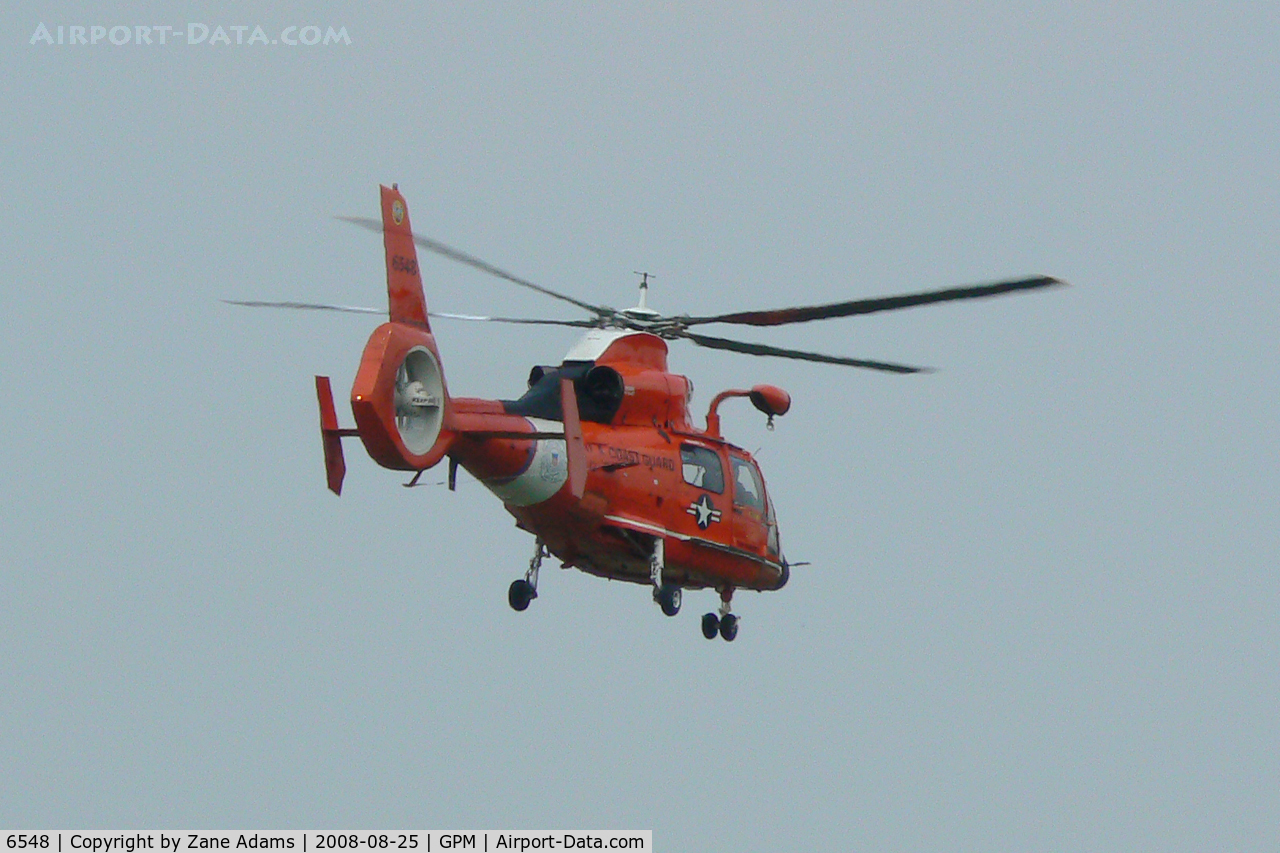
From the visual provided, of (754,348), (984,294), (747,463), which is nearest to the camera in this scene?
(984,294)

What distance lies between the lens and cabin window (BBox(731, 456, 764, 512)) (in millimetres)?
28719

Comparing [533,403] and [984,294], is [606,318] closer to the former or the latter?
[533,403]

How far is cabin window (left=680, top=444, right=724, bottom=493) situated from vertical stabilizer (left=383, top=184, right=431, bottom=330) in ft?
19.9

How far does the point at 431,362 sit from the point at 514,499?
3309mm

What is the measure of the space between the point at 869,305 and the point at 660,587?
4494mm

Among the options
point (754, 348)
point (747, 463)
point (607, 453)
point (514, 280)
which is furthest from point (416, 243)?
point (747, 463)

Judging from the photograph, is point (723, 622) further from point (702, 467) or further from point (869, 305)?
point (869, 305)

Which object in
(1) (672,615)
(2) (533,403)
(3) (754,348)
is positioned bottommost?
(1) (672,615)

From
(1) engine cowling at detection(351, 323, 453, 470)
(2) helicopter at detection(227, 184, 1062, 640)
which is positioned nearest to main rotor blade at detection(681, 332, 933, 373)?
(2) helicopter at detection(227, 184, 1062, 640)

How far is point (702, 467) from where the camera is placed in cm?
2780

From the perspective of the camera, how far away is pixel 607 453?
2566 centimetres

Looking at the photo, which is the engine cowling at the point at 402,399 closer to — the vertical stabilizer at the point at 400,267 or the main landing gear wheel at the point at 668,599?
the vertical stabilizer at the point at 400,267

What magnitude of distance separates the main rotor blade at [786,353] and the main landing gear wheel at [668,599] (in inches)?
128

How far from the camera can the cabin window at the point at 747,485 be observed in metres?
28.7
